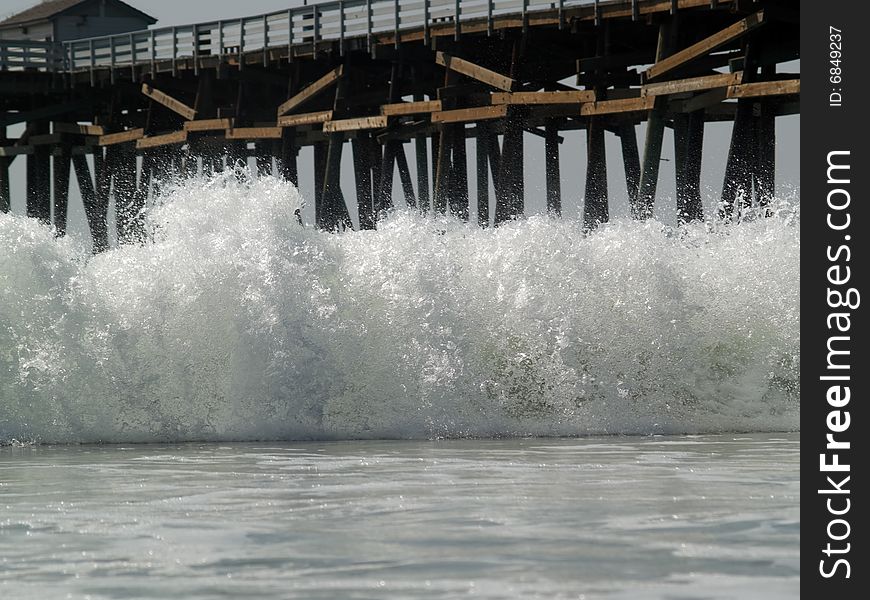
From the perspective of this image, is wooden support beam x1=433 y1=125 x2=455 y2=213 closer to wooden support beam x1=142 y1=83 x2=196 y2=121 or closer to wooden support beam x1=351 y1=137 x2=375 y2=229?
wooden support beam x1=351 y1=137 x2=375 y2=229

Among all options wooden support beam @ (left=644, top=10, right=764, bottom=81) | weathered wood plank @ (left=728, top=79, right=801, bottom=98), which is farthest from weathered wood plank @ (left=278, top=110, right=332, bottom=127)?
weathered wood plank @ (left=728, top=79, right=801, bottom=98)

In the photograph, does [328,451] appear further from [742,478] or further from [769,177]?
[769,177]

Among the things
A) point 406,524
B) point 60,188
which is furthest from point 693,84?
point 60,188

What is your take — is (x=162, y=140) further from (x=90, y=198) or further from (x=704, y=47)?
(x=704, y=47)

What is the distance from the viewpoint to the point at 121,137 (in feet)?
95.8

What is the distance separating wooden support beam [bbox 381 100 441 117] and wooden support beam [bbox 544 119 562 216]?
1.85 m

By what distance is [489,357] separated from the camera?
42.7ft

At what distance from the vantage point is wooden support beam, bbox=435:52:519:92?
20875 mm

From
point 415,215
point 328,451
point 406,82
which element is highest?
point 406,82

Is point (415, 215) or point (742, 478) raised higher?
point (415, 215)

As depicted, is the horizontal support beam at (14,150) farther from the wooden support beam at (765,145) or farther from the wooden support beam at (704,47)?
the wooden support beam at (765,145)

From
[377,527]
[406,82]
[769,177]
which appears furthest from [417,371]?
[406,82]

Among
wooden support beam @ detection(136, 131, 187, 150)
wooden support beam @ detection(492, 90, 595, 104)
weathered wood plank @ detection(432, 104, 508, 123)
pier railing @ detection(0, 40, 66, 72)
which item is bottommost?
weathered wood plank @ detection(432, 104, 508, 123)

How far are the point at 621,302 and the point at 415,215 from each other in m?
2.15
